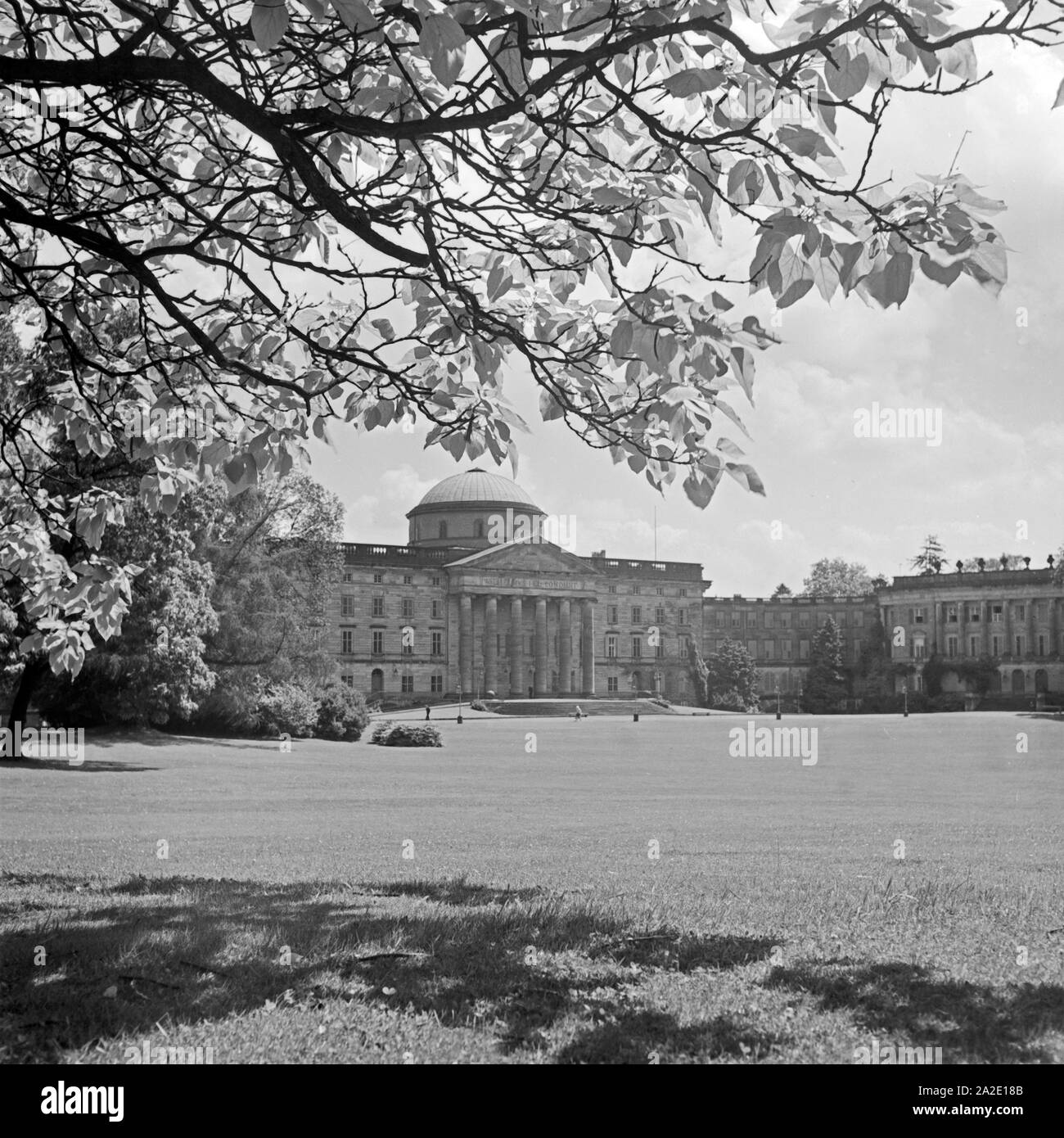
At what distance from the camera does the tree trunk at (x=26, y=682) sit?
31688mm

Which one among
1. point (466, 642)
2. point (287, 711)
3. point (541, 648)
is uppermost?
point (466, 642)

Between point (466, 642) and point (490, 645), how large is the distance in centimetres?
250

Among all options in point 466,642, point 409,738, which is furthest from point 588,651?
point 409,738

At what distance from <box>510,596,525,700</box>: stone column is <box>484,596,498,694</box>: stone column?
183 centimetres

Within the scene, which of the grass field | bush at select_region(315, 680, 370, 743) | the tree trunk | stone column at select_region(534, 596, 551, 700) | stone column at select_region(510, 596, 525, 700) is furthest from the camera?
stone column at select_region(534, 596, 551, 700)

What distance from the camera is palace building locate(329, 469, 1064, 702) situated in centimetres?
11662

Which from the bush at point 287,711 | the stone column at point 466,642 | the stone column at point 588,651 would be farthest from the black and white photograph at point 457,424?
the stone column at point 588,651

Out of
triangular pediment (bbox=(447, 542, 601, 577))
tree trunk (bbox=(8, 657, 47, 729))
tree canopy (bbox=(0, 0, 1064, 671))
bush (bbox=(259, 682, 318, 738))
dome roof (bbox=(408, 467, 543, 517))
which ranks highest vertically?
dome roof (bbox=(408, 467, 543, 517))

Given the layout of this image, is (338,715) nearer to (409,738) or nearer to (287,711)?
(287,711)

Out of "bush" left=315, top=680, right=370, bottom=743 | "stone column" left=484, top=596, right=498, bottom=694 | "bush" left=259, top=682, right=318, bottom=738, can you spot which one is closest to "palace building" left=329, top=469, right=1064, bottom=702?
"stone column" left=484, top=596, right=498, bottom=694

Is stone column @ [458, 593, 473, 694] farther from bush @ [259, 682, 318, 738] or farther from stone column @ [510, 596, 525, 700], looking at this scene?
bush @ [259, 682, 318, 738]

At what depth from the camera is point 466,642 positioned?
116625 millimetres

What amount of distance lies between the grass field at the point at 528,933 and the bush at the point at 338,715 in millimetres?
31615
